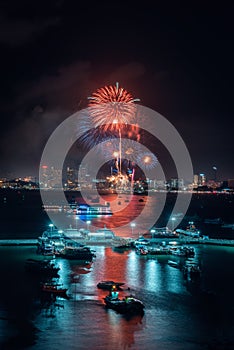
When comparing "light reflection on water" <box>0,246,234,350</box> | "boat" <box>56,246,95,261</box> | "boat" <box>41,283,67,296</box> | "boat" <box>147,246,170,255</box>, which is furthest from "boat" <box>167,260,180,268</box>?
"boat" <box>41,283,67,296</box>

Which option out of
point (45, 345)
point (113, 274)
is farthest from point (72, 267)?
point (45, 345)

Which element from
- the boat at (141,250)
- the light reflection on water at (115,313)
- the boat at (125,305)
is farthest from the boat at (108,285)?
the boat at (141,250)

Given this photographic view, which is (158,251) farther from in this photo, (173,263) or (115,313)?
(115,313)

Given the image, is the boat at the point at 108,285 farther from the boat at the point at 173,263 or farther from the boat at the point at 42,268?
the boat at the point at 173,263

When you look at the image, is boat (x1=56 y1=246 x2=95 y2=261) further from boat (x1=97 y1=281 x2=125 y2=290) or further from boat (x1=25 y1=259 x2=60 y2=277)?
boat (x1=97 y1=281 x2=125 y2=290)

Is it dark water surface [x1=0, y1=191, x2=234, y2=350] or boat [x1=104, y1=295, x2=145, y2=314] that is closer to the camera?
dark water surface [x1=0, y1=191, x2=234, y2=350]

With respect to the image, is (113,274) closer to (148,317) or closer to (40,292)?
(40,292)
